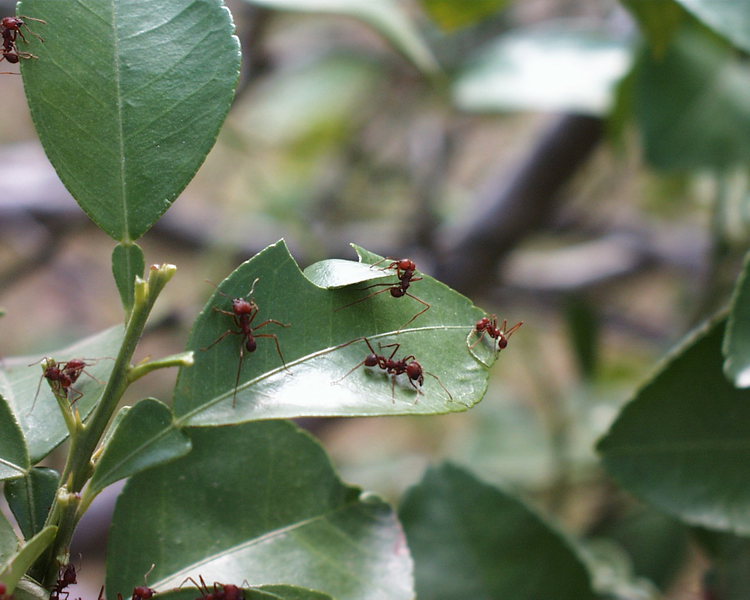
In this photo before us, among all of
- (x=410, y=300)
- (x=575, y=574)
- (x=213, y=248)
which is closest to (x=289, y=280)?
(x=410, y=300)

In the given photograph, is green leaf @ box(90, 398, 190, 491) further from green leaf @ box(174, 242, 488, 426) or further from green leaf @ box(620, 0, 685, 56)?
green leaf @ box(620, 0, 685, 56)

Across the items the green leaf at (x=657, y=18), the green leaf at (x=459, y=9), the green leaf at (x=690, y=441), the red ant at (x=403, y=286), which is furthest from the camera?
the green leaf at (x=459, y=9)

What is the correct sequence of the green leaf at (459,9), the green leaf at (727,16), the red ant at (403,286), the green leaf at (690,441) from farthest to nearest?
the green leaf at (459,9)
the green leaf at (727,16)
the green leaf at (690,441)
the red ant at (403,286)

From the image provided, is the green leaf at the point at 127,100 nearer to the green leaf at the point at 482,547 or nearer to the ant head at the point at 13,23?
the ant head at the point at 13,23

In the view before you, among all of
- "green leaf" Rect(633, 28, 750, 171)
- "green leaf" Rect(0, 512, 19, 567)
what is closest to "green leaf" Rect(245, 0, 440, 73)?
"green leaf" Rect(633, 28, 750, 171)

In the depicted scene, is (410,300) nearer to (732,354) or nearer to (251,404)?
(251,404)

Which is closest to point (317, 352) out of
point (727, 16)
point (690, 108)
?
point (727, 16)

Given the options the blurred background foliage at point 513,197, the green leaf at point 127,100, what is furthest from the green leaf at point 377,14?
the green leaf at point 127,100

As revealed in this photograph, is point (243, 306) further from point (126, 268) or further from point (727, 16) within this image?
point (727, 16)
